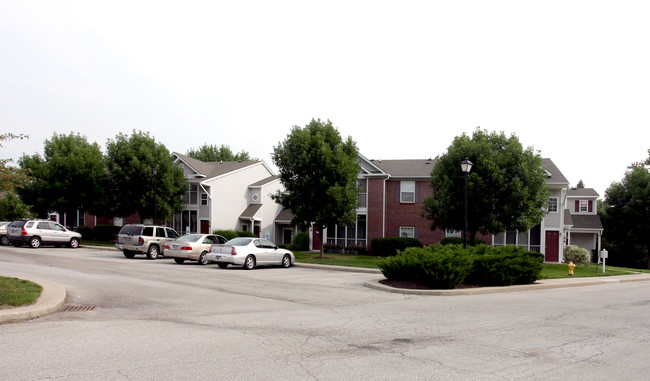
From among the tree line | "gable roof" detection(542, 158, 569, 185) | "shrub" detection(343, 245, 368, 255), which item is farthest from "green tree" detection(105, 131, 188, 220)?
"gable roof" detection(542, 158, 569, 185)

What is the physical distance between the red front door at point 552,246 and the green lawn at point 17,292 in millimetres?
31945

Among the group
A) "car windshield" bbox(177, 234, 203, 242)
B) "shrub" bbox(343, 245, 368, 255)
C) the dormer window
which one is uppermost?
the dormer window

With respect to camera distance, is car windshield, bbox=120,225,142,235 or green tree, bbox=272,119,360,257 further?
green tree, bbox=272,119,360,257

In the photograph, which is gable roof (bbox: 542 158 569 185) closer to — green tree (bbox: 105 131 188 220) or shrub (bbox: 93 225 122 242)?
green tree (bbox: 105 131 188 220)

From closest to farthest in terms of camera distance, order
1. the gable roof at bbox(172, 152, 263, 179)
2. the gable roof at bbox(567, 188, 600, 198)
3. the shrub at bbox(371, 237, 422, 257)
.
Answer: the shrub at bbox(371, 237, 422, 257) → the gable roof at bbox(172, 152, 263, 179) → the gable roof at bbox(567, 188, 600, 198)

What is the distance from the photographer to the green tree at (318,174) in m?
28.8

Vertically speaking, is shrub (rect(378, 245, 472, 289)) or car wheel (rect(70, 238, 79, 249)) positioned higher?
shrub (rect(378, 245, 472, 289))

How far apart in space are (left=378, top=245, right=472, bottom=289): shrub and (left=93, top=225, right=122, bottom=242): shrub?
34736 mm

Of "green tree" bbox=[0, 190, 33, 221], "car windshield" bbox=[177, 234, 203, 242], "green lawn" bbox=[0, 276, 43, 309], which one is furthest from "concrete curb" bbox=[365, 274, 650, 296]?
"green tree" bbox=[0, 190, 33, 221]

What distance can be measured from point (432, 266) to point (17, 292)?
1132 centimetres

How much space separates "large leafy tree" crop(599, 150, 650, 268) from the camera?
48.4 m

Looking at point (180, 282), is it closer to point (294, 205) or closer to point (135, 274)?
point (135, 274)

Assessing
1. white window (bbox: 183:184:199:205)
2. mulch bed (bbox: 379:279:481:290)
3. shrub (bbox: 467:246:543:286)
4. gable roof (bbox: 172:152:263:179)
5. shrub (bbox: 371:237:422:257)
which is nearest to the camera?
mulch bed (bbox: 379:279:481:290)

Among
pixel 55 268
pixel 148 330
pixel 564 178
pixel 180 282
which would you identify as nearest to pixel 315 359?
pixel 148 330
